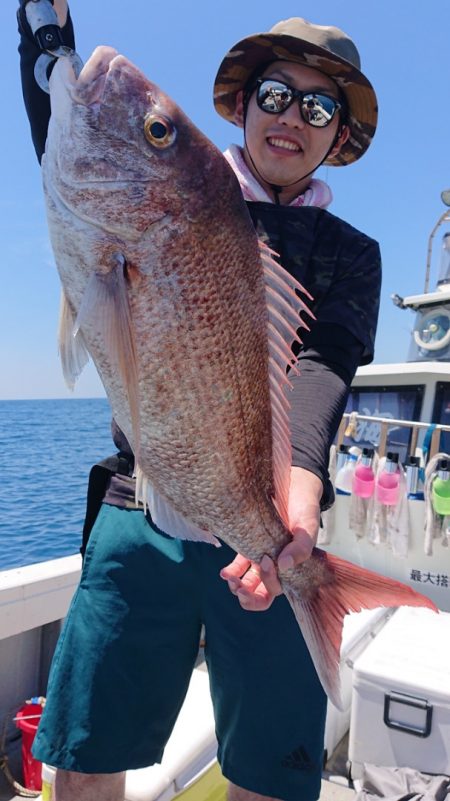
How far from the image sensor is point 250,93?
2322mm

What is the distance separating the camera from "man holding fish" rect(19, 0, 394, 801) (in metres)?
1.44

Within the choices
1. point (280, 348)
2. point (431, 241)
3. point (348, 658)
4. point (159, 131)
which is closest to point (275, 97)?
point (159, 131)

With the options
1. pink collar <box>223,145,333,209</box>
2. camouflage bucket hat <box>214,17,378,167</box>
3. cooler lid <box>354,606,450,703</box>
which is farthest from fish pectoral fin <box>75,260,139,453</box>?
cooler lid <box>354,606,450,703</box>

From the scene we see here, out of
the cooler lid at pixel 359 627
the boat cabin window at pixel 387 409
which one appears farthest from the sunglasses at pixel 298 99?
the boat cabin window at pixel 387 409

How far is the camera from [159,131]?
1.47 meters

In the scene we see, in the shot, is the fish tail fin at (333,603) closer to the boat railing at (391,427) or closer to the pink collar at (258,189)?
the pink collar at (258,189)

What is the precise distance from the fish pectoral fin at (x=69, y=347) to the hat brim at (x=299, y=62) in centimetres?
136

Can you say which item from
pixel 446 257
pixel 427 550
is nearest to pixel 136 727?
pixel 427 550

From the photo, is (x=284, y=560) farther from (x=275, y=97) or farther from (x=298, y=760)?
(x=275, y=97)

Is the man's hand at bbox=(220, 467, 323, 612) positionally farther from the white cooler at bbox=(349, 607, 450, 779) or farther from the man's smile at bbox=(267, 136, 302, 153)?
the white cooler at bbox=(349, 607, 450, 779)

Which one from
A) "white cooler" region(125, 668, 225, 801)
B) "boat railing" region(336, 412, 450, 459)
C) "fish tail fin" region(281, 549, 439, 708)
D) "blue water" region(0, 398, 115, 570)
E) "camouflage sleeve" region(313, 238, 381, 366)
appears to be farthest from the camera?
"blue water" region(0, 398, 115, 570)

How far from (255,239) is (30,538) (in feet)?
38.5

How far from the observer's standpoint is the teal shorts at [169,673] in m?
1.99

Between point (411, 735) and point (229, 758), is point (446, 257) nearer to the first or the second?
point (411, 735)
